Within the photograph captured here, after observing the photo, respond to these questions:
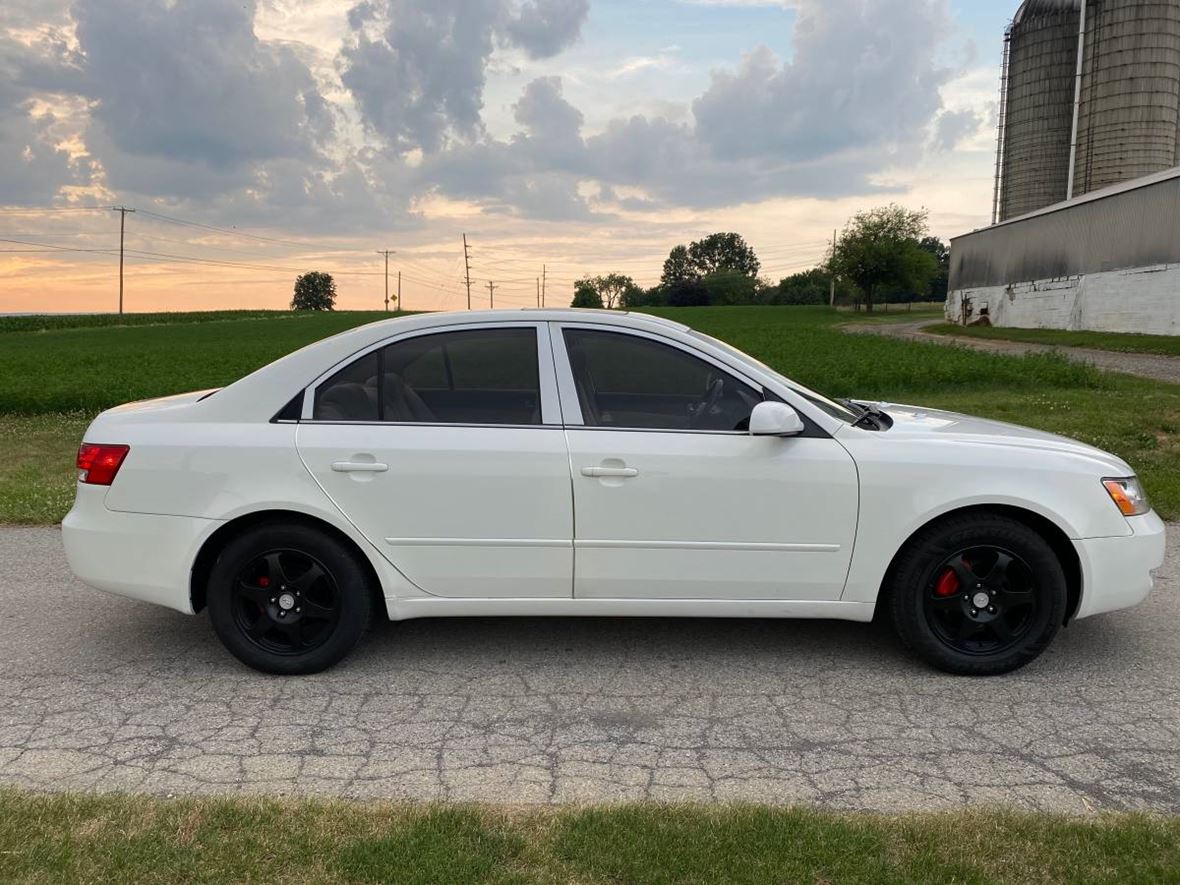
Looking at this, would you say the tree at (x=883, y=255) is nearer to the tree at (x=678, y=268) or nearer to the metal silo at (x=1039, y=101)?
the metal silo at (x=1039, y=101)

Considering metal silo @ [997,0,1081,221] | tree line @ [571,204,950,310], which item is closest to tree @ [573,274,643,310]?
tree line @ [571,204,950,310]

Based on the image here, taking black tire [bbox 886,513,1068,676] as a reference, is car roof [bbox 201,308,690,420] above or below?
above

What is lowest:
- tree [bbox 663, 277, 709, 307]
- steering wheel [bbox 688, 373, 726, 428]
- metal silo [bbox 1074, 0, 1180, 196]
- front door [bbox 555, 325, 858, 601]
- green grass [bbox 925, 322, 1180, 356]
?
front door [bbox 555, 325, 858, 601]

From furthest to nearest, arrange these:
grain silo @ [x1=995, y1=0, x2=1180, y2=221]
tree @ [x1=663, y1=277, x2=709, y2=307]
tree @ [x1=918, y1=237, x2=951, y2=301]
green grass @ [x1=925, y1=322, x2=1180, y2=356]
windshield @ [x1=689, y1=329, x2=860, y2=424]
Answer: tree @ [x1=663, y1=277, x2=709, y2=307] < tree @ [x1=918, y1=237, x2=951, y2=301] < grain silo @ [x1=995, y1=0, x2=1180, y2=221] < green grass @ [x1=925, y1=322, x2=1180, y2=356] < windshield @ [x1=689, y1=329, x2=860, y2=424]

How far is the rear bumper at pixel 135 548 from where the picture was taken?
3875mm

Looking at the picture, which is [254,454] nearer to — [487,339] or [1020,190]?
[487,339]

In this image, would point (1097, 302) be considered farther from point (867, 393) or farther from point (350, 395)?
point (350, 395)

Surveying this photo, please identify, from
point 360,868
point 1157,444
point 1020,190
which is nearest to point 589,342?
point 360,868

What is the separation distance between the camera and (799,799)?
2.95 metres

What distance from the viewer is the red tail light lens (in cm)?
391

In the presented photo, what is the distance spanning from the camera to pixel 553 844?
2629mm

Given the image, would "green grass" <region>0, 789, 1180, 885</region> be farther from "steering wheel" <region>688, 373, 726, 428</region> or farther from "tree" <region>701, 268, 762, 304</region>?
"tree" <region>701, 268, 762, 304</region>

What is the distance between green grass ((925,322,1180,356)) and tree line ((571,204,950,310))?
2193 centimetres

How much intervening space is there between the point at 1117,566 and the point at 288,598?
3586 millimetres
